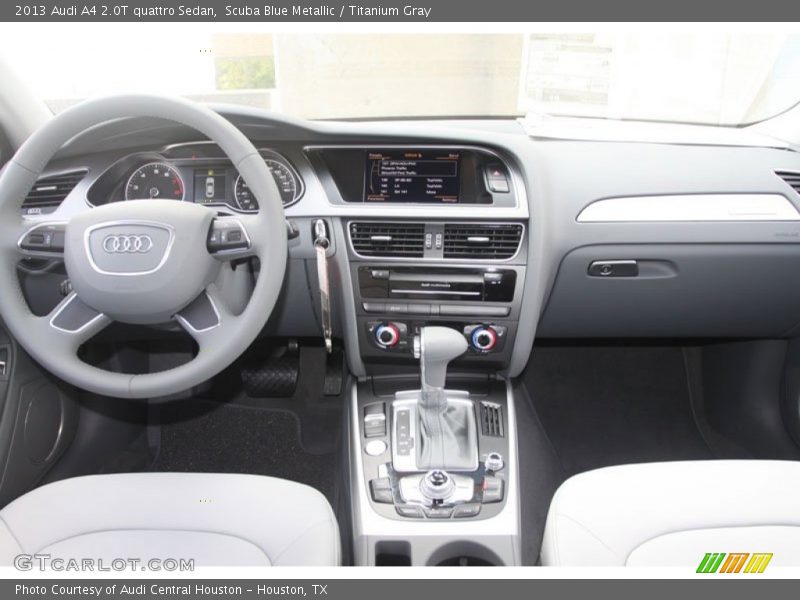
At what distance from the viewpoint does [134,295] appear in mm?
1209

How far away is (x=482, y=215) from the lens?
1512mm

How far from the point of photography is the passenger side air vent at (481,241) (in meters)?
1.53

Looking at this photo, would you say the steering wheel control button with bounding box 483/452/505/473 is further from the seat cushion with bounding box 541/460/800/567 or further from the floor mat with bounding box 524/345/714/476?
the floor mat with bounding box 524/345/714/476

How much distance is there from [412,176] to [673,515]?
3.08 feet

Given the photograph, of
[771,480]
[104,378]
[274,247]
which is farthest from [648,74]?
[104,378]

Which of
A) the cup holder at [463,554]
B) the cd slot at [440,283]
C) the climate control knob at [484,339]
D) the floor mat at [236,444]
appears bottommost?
the floor mat at [236,444]

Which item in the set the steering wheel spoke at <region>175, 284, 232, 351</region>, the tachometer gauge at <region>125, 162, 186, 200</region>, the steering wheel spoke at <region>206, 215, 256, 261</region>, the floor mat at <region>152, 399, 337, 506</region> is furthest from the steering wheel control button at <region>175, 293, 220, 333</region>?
the floor mat at <region>152, 399, 337, 506</region>

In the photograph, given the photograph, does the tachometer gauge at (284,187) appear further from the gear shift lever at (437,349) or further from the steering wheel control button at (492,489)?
the steering wheel control button at (492,489)

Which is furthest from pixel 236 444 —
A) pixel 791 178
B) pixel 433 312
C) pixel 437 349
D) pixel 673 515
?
pixel 791 178

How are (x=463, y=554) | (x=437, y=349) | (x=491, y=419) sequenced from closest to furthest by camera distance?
1. (x=437, y=349)
2. (x=463, y=554)
3. (x=491, y=419)

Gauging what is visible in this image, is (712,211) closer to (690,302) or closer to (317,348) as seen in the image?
(690,302)

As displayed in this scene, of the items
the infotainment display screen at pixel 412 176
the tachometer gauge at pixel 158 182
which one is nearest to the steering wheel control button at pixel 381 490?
the infotainment display screen at pixel 412 176

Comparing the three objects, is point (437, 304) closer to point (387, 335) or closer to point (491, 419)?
point (387, 335)

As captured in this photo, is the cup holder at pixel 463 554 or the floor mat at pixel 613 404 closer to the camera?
the cup holder at pixel 463 554
